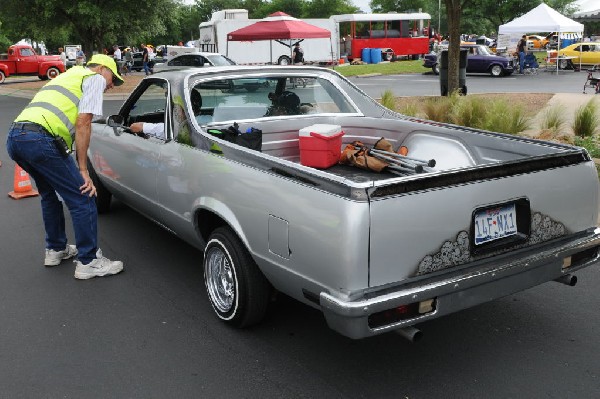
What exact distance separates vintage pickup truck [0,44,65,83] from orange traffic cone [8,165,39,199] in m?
30.6

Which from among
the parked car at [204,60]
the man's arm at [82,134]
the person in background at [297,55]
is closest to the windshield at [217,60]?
the parked car at [204,60]

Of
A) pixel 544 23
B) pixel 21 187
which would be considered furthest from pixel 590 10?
pixel 21 187

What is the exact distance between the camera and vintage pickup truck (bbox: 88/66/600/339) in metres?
3.03

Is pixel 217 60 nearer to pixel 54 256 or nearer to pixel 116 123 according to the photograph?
pixel 116 123

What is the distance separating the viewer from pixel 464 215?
324cm

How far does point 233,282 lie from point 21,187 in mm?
5352

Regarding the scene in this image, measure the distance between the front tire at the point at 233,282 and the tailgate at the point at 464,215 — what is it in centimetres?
106

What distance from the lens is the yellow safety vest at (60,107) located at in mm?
4742

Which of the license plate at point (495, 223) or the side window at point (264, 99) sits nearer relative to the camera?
the license plate at point (495, 223)

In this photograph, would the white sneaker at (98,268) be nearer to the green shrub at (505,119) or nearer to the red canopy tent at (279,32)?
the green shrub at (505,119)

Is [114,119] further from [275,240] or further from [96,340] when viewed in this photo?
[275,240]

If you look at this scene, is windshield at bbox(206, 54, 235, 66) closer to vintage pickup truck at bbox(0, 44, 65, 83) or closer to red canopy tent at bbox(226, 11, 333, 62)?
red canopy tent at bbox(226, 11, 333, 62)

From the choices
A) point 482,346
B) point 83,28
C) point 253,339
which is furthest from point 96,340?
point 83,28

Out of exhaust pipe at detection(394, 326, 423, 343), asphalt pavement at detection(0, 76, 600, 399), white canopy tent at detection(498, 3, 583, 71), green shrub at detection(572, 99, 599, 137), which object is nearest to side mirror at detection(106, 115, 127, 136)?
asphalt pavement at detection(0, 76, 600, 399)
